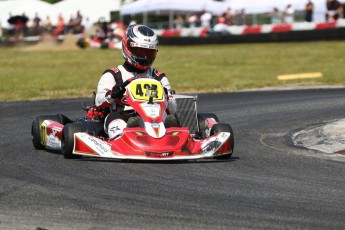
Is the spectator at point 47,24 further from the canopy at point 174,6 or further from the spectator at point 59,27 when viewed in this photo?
the canopy at point 174,6

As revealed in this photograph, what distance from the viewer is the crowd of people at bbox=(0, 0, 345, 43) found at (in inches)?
1228

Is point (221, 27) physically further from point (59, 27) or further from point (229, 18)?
point (59, 27)

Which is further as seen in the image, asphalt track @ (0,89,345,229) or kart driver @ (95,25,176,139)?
kart driver @ (95,25,176,139)

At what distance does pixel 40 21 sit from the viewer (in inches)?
1780

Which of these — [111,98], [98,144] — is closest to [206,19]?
[111,98]

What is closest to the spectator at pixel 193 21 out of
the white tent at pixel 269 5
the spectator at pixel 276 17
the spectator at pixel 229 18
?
the white tent at pixel 269 5

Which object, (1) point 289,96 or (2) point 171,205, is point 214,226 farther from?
(1) point 289,96

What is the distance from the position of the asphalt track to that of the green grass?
921cm

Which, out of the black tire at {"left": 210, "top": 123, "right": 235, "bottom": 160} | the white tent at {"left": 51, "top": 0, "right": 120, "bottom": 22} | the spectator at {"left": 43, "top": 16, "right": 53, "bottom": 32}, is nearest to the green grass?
the spectator at {"left": 43, "top": 16, "right": 53, "bottom": 32}

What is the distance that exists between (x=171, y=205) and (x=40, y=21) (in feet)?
130

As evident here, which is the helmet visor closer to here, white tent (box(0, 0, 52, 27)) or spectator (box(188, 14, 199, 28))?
spectator (box(188, 14, 199, 28))

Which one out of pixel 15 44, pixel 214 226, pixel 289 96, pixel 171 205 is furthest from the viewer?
pixel 15 44

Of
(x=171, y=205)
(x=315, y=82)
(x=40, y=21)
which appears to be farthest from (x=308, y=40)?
(x=171, y=205)

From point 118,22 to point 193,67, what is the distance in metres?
13.2
